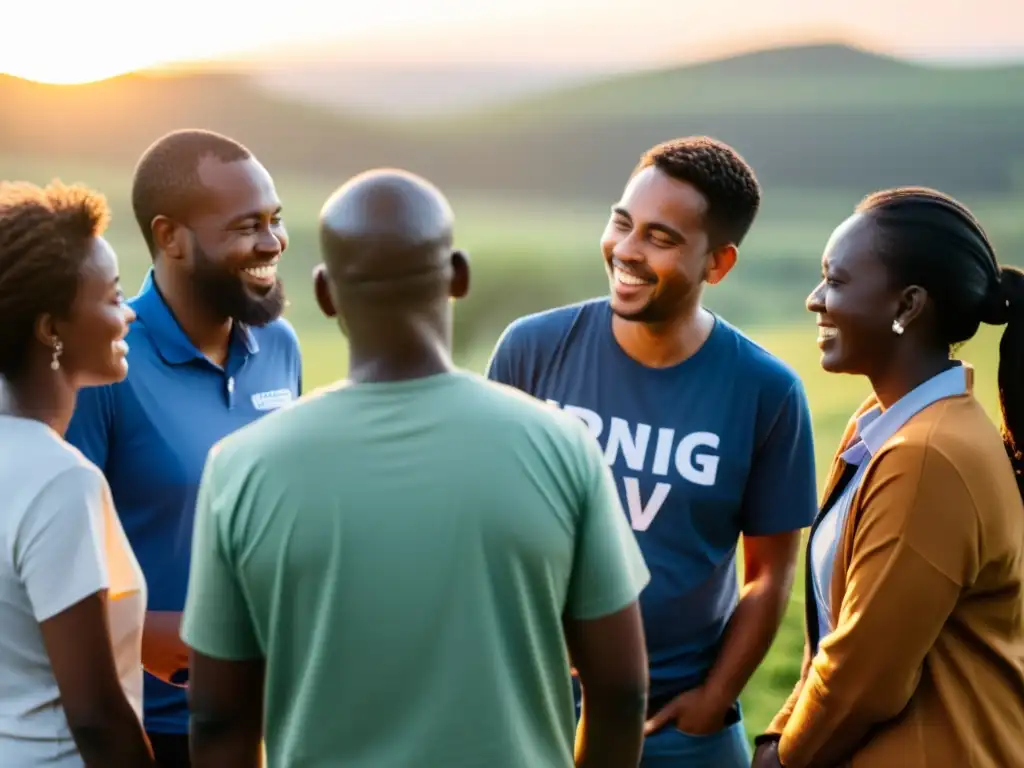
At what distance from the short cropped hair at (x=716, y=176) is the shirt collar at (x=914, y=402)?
626 millimetres

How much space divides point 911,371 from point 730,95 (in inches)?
1076

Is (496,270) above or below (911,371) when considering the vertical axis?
below

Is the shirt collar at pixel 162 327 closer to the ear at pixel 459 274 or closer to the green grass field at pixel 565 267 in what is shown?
the ear at pixel 459 274

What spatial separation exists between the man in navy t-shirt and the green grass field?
9261 mm

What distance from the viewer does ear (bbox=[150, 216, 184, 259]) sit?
2645mm

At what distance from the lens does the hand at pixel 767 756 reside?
2332 mm

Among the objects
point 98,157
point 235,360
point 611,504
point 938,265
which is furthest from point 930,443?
point 98,157

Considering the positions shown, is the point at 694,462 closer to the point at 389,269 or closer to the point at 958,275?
the point at 958,275

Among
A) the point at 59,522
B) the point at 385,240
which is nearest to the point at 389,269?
the point at 385,240

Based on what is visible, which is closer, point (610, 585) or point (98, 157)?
point (610, 585)

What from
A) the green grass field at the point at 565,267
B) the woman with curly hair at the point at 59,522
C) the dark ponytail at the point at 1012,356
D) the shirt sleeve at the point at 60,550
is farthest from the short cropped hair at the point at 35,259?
the green grass field at the point at 565,267

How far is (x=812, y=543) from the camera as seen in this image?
2383mm

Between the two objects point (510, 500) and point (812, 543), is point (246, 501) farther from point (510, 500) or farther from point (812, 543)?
point (812, 543)

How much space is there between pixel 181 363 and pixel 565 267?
2077 centimetres
